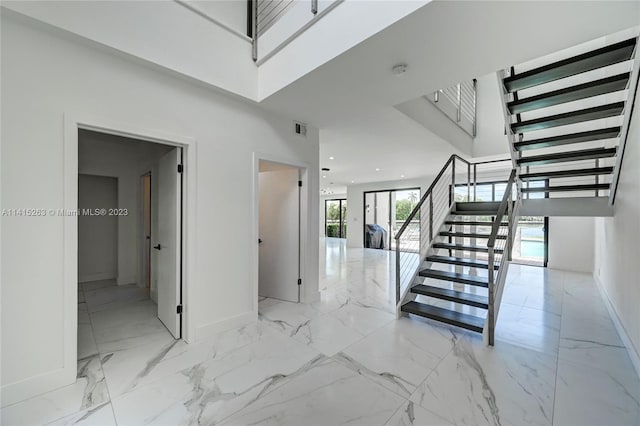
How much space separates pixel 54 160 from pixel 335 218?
1312 cm

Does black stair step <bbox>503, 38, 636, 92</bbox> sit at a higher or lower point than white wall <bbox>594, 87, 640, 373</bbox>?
higher

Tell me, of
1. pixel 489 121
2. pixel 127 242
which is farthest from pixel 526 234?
pixel 127 242

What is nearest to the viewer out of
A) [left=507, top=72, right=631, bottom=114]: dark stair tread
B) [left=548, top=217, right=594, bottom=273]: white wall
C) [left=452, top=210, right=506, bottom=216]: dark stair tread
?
[left=507, top=72, right=631, bottom=114]: dark stair tread

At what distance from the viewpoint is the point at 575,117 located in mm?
2867

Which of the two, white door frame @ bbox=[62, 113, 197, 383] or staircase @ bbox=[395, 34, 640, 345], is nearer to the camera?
white door frame @ bbox=[62, 113, 197, 383]

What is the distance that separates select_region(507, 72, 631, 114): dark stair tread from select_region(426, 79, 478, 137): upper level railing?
133cm

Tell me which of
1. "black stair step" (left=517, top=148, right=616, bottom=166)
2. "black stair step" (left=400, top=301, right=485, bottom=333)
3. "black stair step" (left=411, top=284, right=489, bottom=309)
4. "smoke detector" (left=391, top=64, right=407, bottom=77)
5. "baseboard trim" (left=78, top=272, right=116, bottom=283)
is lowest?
"baseboard trim" (left=78, top=272, right=116, bottom=283)

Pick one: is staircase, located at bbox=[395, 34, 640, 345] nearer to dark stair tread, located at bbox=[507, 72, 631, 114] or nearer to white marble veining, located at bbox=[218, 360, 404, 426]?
dark stair tread, located at bbox=[507, 72, 631, 114]

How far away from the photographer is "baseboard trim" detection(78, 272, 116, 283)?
4.88 metres

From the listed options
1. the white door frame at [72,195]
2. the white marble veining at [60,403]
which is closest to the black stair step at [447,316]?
the white marble veining at [60,403]

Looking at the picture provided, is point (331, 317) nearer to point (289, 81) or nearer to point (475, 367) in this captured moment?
point (475, 367)

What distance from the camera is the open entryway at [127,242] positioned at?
2746mm

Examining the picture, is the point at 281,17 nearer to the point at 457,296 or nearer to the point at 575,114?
the point at 575,114

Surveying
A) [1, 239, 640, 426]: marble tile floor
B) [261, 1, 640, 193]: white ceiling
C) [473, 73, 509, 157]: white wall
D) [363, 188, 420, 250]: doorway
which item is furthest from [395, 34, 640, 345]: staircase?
[363, 188, 420, 250]: doorway
